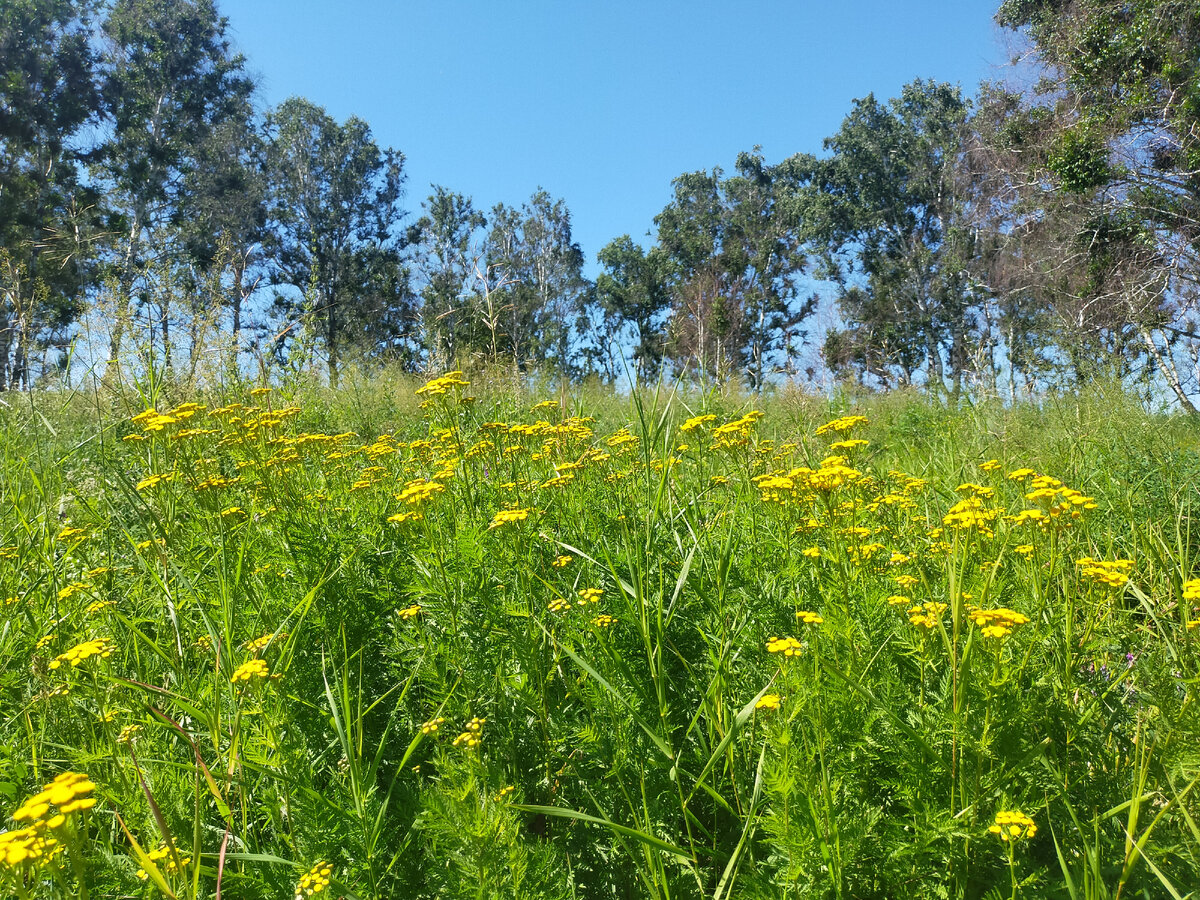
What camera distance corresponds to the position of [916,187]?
2905 cm

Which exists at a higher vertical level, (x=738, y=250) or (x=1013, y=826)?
(x=738, y=250)

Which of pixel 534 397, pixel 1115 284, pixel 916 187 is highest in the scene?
pixel 916 187

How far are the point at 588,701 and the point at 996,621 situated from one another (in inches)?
34.9

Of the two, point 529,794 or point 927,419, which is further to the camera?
point 927,419

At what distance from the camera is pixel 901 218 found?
30234mm

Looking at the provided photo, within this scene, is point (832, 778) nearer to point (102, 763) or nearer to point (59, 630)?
point (102, 763)

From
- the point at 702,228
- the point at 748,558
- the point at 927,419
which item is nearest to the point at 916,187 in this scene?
the point at 702,228

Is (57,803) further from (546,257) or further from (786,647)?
(546,257)

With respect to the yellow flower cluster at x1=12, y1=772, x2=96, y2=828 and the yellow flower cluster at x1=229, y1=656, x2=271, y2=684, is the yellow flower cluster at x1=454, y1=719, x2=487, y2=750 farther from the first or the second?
the yellow flower cluster at x1=12, y1=772, x2=96, y2=828

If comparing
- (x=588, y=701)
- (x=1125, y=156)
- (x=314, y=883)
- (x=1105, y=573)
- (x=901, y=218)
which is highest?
(x=901, y=218)

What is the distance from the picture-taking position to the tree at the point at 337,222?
3059cm

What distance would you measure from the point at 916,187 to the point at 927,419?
2682cm

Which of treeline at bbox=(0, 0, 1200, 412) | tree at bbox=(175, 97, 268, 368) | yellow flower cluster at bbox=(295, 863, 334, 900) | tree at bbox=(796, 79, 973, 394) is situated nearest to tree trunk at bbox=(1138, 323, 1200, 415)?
treeline at bbox=(0, 0, 1200, 412)

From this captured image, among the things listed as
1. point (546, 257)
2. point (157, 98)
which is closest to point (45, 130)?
point (157, 98)
